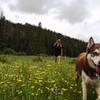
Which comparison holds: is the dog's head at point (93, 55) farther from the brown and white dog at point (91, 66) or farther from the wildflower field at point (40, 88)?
the wildflower field at point (40, 88)

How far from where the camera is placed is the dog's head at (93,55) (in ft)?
31.9

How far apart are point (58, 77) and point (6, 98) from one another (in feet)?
10.6

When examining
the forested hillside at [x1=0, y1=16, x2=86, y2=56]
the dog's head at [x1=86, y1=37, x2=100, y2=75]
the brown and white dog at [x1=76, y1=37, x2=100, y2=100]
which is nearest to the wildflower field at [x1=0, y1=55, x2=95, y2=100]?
the brown and white dog at [x1=76, y1=37, x2=100, y2=100]

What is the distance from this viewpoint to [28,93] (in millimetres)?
10945

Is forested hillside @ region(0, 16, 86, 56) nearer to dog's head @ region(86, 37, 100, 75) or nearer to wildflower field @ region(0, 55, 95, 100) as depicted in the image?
wildflower field @ region(0, 55, 95, 100)

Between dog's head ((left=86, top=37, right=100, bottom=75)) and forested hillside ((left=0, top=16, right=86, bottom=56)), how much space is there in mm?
77023

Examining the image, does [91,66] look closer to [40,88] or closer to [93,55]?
[93,55]

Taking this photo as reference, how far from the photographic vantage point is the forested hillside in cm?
8981

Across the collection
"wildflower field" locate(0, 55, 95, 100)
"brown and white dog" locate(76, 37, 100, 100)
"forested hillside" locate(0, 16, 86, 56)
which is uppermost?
"forested hillside" locate(0, 16, 86, 56)

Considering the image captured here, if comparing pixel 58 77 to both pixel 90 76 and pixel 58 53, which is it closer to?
pixel 90 76

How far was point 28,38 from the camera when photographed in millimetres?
96250

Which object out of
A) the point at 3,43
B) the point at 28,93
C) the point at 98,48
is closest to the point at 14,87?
the point at 28,93

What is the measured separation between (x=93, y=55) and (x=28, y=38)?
3407 inches

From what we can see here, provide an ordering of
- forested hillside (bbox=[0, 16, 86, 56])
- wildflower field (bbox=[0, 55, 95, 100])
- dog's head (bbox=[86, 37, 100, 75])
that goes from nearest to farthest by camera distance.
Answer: dog's head (bbox=[86, 37, 100, 75])
wildflower field (bbox=[0, 55, 95, 100])
forested hillside (bbox=[0, 16, 86, 56])
